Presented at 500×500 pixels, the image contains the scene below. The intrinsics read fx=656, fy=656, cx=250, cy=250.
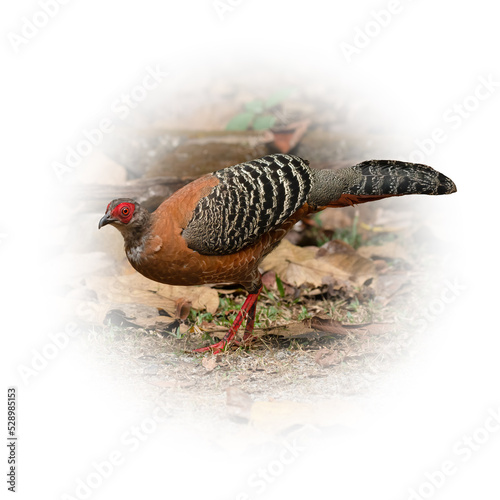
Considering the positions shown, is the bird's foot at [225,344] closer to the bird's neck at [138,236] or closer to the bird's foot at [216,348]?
the bird's foot at [216,348]

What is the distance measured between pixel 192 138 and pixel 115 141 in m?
1.00

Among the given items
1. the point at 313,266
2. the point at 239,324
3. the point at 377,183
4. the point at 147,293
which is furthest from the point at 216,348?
the point at 377,183

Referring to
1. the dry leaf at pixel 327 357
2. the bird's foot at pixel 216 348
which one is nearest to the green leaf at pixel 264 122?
the bird's foot at pixel 216 348

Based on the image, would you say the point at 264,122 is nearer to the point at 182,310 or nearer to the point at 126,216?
the point at 182,310

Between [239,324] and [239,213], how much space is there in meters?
1.05

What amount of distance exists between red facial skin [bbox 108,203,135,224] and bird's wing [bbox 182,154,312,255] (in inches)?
18.0

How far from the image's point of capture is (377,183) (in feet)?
19.1

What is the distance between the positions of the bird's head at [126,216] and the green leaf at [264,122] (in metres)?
3.68

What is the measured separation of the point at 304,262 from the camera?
6.88 metres

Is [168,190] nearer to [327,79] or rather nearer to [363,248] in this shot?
[363,248]

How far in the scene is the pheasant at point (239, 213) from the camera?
5262 millimetres

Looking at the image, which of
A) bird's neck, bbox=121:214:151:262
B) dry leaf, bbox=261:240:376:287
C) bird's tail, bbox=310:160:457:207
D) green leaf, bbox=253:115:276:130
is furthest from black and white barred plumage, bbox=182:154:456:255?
green leaf, bbox=253:115:276:130

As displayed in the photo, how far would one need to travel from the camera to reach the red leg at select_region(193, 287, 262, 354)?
5605 millimetres

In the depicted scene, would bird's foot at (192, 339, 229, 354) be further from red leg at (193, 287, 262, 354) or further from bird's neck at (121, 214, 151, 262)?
bird's neck at (121, 214, 151, 262)
